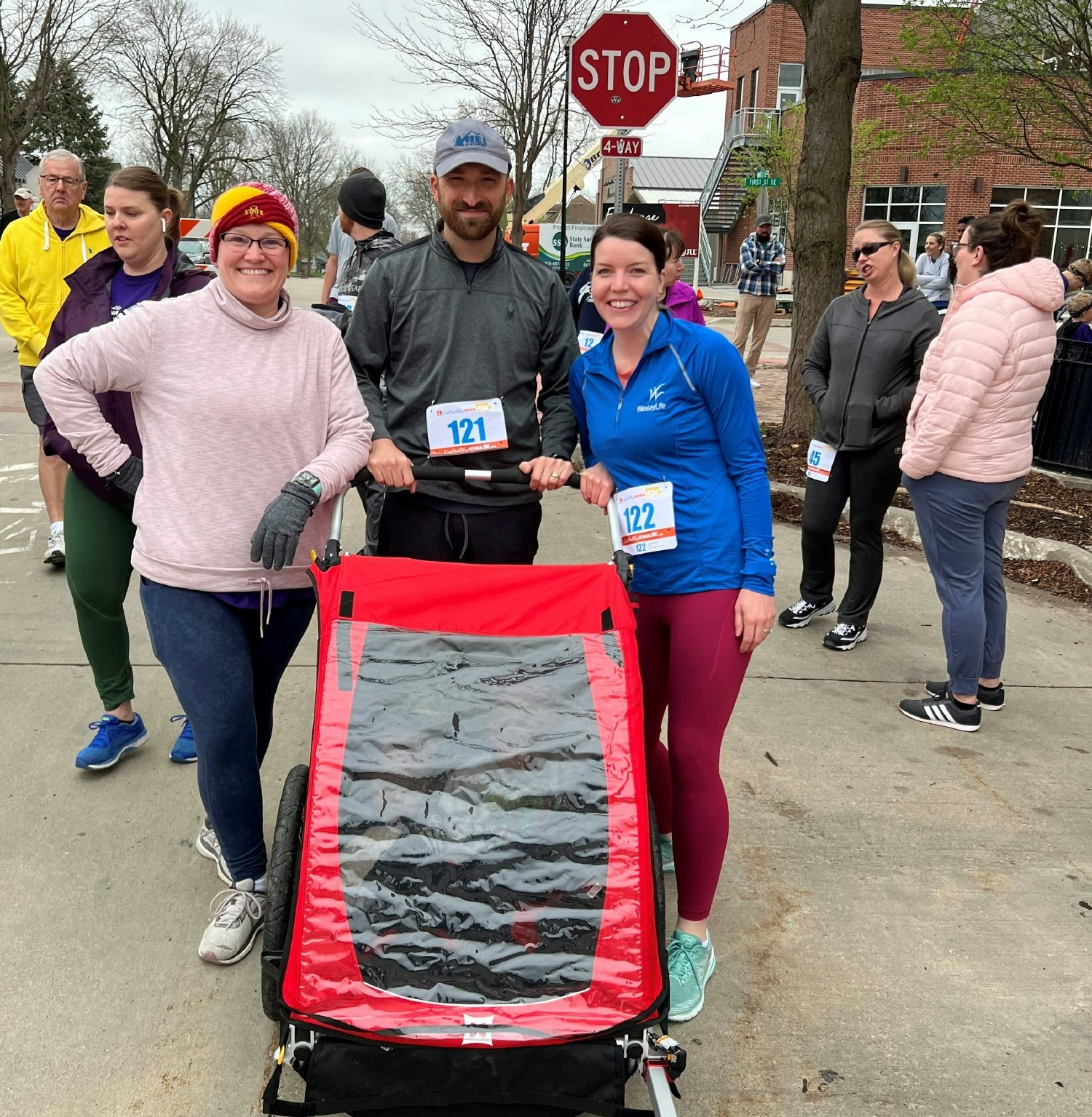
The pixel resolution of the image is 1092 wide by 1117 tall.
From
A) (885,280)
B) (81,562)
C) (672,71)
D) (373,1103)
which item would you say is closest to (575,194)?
(672,71)

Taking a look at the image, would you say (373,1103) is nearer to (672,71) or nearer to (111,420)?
(111,420)

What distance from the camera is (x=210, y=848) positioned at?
3.21 m

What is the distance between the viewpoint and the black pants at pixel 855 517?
5012mm

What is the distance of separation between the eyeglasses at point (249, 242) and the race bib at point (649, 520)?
1.05 metres

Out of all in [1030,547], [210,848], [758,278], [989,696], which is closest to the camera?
[210,848]

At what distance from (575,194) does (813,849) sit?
25606mm

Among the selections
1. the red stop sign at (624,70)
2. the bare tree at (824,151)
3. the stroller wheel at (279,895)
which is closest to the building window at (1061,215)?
the bare tree at (824,151)

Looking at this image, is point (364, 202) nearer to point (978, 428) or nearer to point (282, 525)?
point (978, 428)

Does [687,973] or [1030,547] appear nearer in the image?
[687,973]

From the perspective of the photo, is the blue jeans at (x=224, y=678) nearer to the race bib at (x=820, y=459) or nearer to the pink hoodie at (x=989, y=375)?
the pink hoodie at (x=989, y=375)

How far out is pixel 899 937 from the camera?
293cm

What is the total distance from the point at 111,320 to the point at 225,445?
1.06m

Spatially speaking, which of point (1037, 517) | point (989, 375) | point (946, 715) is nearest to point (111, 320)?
point (989, 375)

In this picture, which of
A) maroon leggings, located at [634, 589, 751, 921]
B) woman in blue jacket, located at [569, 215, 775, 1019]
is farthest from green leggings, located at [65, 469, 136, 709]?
maroon leggings, located at [634, 589, 751, 921]
